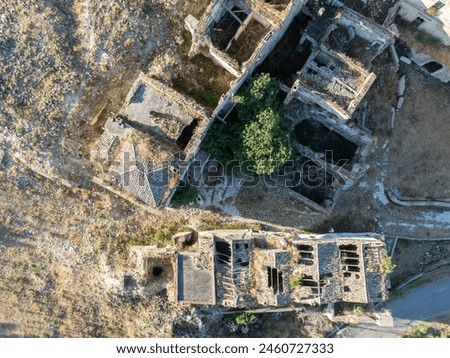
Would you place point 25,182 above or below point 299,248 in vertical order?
below

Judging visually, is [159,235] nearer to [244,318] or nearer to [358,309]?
[244,318]

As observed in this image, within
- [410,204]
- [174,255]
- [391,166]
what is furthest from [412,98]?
[174,255]

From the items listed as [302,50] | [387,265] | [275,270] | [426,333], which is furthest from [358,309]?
[302,50]

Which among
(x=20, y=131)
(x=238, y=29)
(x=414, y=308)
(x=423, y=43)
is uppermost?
(x=423, y=43)

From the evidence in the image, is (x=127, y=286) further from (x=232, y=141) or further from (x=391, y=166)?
(x=391, y=166)

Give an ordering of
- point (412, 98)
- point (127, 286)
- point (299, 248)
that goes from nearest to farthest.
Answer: point (299, 248) → point (127, 286) → point (412, 98)

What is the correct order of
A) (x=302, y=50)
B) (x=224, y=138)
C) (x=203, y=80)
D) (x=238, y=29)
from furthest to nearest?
(x=302, y=50) → (x=203, y=80) → (x=224, y=138) → (x=238, y=29)

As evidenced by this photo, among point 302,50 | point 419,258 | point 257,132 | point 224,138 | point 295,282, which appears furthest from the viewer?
point 419,258
